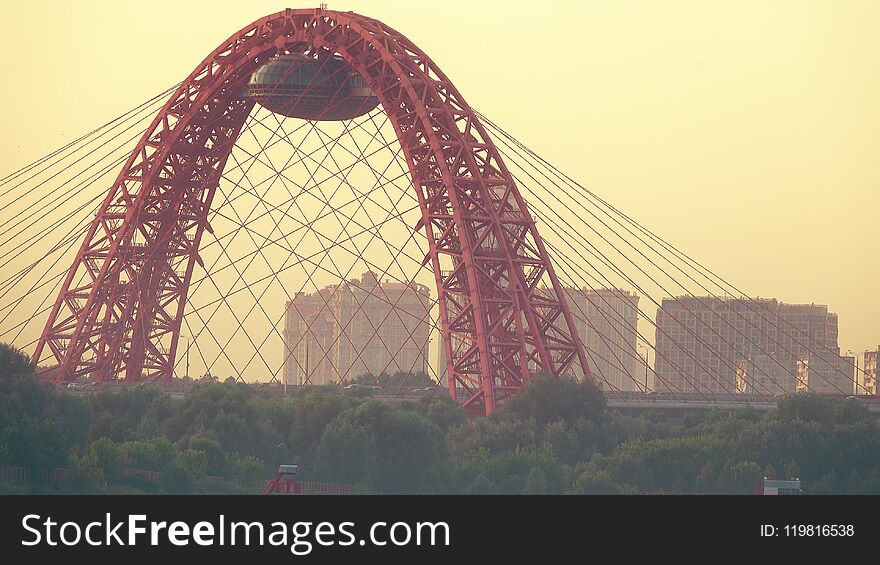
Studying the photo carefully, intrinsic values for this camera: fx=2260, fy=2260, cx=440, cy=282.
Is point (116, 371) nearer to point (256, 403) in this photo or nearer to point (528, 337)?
point (256, 403)

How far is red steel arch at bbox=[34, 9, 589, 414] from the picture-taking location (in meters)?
106

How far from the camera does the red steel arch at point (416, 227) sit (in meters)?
106

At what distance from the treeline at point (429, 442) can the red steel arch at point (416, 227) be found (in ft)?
10.5

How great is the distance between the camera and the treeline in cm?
9294

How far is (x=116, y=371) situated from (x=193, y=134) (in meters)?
13.9

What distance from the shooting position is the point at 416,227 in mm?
108500

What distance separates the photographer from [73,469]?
86.6 meters

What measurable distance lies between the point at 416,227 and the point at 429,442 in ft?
45.8

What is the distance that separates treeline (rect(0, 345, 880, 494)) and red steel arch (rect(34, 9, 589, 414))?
3.19m

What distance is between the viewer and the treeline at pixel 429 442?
3659 inches
